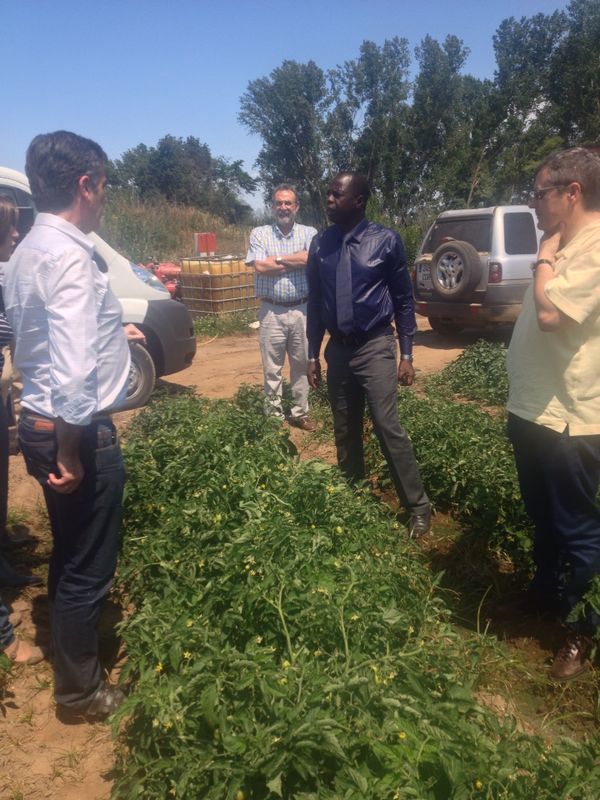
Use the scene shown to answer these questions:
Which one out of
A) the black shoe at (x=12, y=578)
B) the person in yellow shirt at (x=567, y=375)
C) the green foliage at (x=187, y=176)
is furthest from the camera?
the green foliage at (x=187, y=176)

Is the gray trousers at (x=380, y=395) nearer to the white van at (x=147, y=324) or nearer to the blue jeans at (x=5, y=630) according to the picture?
the blue jeans at (x=5, y=630)

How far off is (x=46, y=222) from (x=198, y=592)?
1.33 meters

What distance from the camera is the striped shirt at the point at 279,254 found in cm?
543

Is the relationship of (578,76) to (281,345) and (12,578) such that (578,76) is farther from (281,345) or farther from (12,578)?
(12,578)

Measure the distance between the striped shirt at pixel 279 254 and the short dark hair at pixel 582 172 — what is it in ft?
10.1

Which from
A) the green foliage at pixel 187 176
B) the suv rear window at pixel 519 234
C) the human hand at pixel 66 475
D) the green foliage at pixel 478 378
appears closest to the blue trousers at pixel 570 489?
the human hand at pixel 66 475

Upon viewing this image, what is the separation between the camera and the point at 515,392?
2.66 meters

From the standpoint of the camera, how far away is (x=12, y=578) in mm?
3406

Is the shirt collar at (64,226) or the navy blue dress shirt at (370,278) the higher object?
the shirt collar at (64,226)

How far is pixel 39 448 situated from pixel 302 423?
12.0 feet

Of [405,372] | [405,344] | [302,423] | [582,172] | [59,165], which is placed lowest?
[302,423]

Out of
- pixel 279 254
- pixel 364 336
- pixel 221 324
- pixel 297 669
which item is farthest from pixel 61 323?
pixel 221 324

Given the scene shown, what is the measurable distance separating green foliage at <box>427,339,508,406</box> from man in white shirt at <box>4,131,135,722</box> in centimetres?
466

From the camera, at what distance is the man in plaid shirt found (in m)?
5.42
